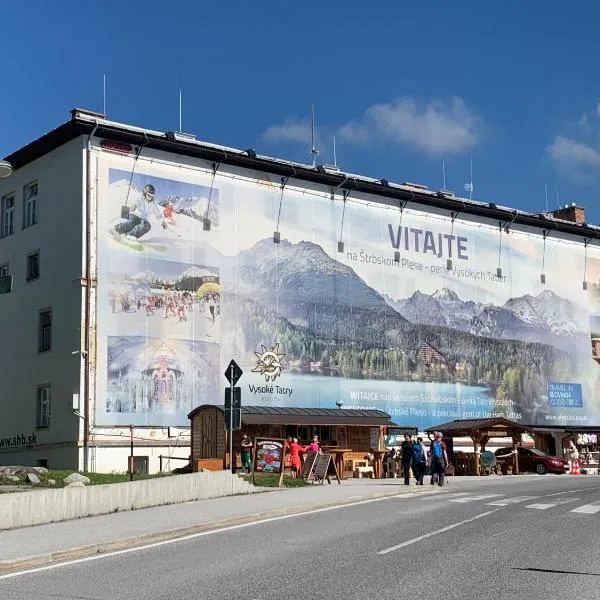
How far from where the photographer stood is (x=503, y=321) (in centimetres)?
5678

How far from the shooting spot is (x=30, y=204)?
46.8m

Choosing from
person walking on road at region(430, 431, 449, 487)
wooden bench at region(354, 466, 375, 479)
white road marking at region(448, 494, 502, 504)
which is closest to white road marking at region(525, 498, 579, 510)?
white road marking at region(448, 494, 502, 504)

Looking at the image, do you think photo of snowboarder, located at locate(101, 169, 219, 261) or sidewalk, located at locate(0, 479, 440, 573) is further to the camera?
photo of snowboarder, located at locate(101, 169, 219, 261)

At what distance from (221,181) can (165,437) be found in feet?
42.1

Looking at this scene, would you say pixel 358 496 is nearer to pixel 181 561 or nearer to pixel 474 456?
pixel 181 561

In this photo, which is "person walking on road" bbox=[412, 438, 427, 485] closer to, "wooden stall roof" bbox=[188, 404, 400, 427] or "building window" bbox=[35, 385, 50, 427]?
"wooden stall roof" bbox=[188, 404, 400, 427]

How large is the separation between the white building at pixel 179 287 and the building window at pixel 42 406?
0.11 metres

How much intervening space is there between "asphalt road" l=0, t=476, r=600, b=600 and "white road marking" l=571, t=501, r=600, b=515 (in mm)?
268

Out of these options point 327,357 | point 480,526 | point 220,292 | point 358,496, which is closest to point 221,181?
point 220,292

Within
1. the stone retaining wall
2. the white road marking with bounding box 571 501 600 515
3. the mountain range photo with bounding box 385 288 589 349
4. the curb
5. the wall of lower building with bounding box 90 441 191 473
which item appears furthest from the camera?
the mountain range photo with bounding box 385 288 589 349

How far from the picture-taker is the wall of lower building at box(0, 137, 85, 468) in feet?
136

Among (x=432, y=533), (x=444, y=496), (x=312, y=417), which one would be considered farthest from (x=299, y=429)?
(x=432, y=533)

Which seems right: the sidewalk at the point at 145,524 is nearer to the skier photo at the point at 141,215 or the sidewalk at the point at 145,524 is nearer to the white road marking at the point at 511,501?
the white road marking at the point at 511,501

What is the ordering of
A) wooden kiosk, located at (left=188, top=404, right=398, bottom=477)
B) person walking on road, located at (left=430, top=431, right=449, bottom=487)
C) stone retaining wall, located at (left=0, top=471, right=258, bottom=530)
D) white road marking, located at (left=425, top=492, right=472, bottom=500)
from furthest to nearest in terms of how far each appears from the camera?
1. wooden kiosk, located at (left=188, top=404, right=398, bottom=477)
2. person walking on road, located at (left=430, top=431, right=449, bottom=487)
3. white road marking, located at (left=425, top=492, right=472, bottom=500)
4. stone retaining wall, located at (left=0, top=471, right=258, bottom=530)
